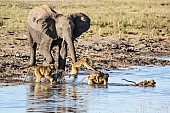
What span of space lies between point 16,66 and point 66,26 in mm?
2100

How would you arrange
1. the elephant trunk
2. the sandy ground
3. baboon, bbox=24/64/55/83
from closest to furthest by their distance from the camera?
baboon, bbox=24/64/55/83, the elephant trunk, the sandy ground

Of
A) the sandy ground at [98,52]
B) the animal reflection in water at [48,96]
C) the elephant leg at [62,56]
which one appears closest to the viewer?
the animal reflection in water at [48,96]

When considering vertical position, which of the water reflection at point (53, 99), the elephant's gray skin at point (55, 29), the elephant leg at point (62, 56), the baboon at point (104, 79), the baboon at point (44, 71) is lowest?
the water reflection at point (53, 99)

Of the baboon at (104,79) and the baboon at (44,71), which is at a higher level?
the baboon at (44,71)

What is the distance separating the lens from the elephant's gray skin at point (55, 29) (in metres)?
16.2

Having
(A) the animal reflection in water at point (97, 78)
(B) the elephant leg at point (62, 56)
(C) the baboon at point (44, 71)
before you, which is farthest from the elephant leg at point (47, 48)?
(A) the animal reflection in water at point (97, 78)

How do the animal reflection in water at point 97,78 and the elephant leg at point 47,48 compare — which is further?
the elephant leg at point 47,48

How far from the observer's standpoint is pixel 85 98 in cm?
1308

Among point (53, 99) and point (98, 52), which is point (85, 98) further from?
point (98, 52)

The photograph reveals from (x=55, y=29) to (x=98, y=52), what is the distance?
5445 mm

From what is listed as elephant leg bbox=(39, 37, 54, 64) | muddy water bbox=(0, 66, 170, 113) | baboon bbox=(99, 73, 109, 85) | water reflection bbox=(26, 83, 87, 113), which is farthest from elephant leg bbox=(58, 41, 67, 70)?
baboon bbox=(99, 73, 109, 85)

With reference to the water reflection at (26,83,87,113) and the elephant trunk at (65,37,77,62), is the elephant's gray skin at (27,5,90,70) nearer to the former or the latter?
the elephant trunk at (65,37,77,62)

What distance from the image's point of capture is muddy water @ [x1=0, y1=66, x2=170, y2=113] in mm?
11680

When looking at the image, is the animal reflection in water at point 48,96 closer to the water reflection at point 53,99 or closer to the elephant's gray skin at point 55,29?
the water reflection at point 53,99
